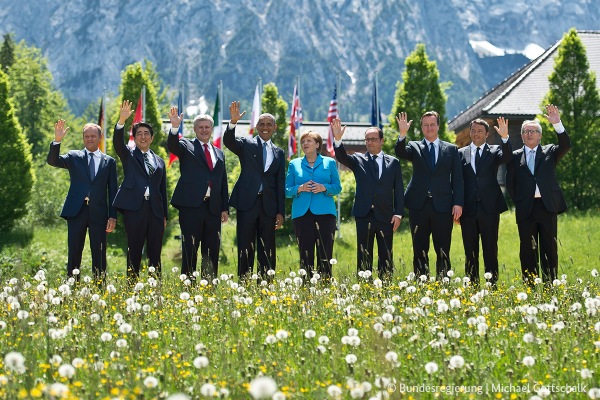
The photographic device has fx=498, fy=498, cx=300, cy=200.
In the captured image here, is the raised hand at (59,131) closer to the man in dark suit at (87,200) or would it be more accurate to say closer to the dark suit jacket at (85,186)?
the man in dark suit at (87,200)

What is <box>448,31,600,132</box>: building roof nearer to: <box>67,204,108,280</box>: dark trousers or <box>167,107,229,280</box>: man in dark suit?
<box>167,107,229,280</box>: man in dark suit

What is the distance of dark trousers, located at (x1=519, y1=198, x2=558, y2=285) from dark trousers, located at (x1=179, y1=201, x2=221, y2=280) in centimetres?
449

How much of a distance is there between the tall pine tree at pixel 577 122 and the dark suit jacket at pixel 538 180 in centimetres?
1091

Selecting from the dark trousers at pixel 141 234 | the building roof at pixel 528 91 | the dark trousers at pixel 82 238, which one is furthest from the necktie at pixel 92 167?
the building roof at pixel 528 91

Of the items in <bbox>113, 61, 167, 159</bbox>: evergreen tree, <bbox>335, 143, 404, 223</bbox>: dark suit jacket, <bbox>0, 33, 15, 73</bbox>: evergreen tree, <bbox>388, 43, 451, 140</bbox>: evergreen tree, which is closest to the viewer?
<bbox>335, 143, 404, 223</bbox>: dark suit jacket

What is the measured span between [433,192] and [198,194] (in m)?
3.39

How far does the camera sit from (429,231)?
289 inches

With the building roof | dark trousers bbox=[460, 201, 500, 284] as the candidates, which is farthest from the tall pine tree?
dark trousers bbox=[460, 201, 500, 284]

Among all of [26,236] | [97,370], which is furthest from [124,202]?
[26,236]

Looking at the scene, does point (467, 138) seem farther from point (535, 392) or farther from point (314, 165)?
point (535, 392)

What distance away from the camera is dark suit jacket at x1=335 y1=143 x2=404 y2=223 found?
7.22m

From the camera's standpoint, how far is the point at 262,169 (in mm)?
7402

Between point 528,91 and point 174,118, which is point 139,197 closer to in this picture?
point 174,118

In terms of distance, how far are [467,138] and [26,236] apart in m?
23.9
